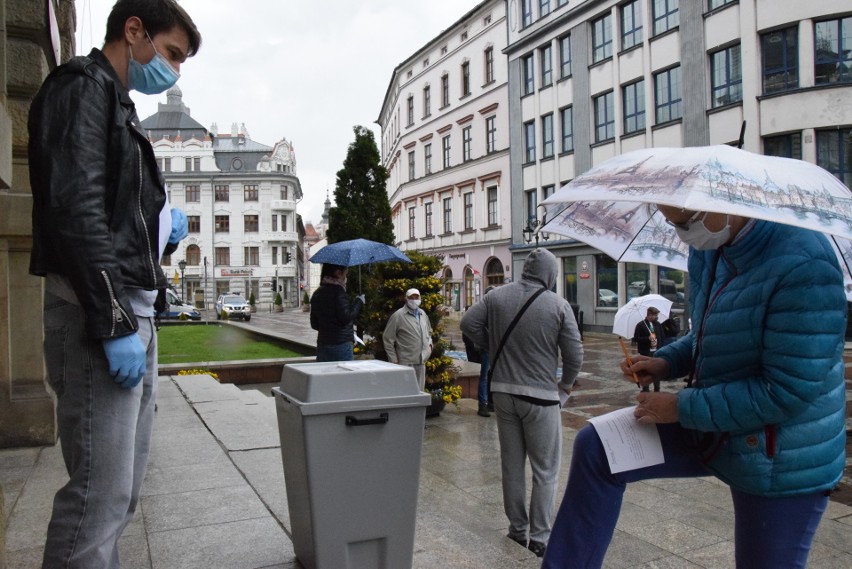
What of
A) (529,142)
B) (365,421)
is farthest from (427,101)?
(365,421)

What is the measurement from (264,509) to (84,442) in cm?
208

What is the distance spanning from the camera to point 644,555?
4469mm

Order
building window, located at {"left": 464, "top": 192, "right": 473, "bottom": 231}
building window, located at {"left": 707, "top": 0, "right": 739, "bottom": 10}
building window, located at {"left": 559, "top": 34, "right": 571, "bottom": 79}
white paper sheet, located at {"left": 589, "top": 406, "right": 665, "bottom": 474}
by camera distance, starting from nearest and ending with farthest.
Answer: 1. white paper sheet, located at {"left": 589, "top": 406, "right": 665, "bottom": 474}
2. building window, located at {"left": 707, "top": 0, "right": 739, "bottom": 10}
3. building window, located at {"left": 559, "top": 34, "right": 571, "bottom": 79}
4. building window, located at {"left": 464, "top": 192, "right": 473, "bottom": 231}

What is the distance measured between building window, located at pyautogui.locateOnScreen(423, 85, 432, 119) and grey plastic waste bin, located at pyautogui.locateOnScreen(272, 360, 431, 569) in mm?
44731

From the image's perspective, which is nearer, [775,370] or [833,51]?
[775,370]

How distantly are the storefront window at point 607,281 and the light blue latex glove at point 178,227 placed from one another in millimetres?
27688

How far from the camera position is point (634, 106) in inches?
1130

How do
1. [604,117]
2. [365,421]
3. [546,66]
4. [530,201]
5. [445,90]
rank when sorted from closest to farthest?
[365,421]
[604,117]
[546,66]
[530,201]
[445,90]

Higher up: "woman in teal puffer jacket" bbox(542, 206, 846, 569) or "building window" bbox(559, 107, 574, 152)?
"building window" bbox(559, 107, 574, 152)

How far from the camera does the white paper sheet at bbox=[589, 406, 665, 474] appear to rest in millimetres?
2230

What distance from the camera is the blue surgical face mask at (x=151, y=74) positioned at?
7.81 feet

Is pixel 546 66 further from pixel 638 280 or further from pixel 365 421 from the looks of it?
pixel 365 421

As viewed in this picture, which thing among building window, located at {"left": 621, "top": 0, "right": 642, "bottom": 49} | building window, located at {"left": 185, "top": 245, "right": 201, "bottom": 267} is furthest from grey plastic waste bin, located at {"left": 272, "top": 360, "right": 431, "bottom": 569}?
building window, located at {"left": 185, "top": 245, "right": 201, "bottom": 267}

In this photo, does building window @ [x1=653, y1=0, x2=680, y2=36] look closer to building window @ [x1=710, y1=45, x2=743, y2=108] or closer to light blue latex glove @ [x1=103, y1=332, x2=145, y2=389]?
building window @ [x1=710, y1=45, x2=743, y2=108]
